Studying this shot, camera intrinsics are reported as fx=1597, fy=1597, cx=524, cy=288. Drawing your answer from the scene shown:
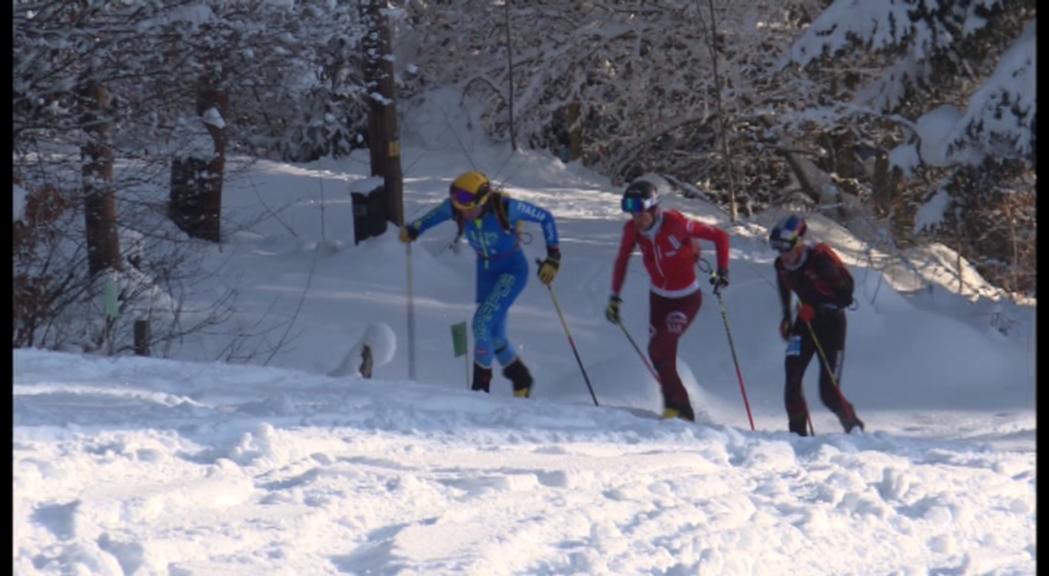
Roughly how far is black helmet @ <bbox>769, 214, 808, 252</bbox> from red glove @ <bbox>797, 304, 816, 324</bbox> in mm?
461

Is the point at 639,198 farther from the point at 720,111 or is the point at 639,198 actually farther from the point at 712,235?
the point at 720,111

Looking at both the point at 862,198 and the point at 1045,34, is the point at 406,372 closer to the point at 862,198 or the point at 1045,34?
the point at 1045,34

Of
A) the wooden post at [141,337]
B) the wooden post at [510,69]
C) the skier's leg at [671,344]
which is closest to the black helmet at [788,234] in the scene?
the skier's leg at [671,344]

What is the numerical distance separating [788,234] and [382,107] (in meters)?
8.32

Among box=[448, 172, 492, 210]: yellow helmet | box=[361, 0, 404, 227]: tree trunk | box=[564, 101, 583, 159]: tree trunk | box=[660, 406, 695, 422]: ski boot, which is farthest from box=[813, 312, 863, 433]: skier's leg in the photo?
box=[564, 101, 583, 159]: tree trunk

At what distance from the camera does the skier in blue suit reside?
1008 cm

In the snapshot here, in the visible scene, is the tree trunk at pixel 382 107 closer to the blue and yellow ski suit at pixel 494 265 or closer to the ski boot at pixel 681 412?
the blue and yellow ski suit at pixel 494 265

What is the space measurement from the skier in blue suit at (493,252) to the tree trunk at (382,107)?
16.4 ft

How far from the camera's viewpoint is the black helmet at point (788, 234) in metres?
9.56

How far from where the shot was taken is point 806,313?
9.87 meters

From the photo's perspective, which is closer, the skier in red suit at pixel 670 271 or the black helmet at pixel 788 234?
the black helmet at pixel 788 234

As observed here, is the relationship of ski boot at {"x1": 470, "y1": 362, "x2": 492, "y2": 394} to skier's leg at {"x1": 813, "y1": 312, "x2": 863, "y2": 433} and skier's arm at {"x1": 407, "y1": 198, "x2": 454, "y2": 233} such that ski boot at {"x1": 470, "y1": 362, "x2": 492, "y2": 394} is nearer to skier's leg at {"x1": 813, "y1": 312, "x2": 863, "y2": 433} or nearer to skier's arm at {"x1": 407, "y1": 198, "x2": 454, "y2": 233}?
skier's arm at {"x1": 407, "y1": 198, "x2": 454, "y2": 233}

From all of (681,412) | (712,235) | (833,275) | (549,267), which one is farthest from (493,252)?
(833,275)

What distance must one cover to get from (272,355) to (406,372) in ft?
4.12
